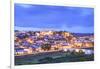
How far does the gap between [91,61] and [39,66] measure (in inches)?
28.5

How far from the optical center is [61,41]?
8.37 feet

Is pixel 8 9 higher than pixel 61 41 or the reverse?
higher

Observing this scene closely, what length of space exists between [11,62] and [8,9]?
62 cm

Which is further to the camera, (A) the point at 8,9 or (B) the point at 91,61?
(B) the point at 91,61

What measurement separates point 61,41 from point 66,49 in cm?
12

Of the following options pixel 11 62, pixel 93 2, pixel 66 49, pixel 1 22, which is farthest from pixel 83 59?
pixel 1 22

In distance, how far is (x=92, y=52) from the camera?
2680mm

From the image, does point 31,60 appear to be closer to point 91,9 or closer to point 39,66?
point 39,66

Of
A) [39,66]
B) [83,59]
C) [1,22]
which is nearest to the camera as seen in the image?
[1,22]

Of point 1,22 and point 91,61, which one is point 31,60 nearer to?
point 1,22

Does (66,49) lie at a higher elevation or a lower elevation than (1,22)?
lower

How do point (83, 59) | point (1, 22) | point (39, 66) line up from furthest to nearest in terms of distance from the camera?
point (83, 59) → point (39, 66) → point (1, 22)

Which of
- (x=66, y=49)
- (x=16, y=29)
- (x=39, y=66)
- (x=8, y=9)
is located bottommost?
(x=39, y=66)

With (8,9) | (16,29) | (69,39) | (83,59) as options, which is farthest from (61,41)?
(8,9)
